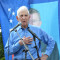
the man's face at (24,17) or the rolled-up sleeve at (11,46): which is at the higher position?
the man's face at (24,17)

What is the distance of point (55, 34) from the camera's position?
301 cm

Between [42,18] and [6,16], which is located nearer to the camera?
[42,18]

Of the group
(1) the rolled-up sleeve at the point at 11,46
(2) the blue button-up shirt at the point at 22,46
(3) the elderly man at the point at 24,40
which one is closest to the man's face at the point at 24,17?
(3) the elderly man at the point at 24,40

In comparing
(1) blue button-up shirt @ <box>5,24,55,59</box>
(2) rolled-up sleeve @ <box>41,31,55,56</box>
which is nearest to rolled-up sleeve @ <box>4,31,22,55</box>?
(1) blue button-up shirt @ <box>5,24,55,59</box>

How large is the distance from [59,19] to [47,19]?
215 mm

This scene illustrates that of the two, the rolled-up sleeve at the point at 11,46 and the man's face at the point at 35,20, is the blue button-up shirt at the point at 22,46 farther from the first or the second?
the man's face at the point at 35,20


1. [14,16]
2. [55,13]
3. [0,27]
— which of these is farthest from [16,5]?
[55,13]

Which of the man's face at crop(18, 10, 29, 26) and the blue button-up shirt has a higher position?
the man's face at crop(18, 10, 29, 26)

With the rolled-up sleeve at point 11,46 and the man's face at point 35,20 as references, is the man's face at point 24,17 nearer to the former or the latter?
the man's face at point 35,20

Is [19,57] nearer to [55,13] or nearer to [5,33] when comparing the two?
[5,33]

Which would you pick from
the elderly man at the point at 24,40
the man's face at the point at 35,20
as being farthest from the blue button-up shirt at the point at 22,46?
the man's face at the point at 35,20

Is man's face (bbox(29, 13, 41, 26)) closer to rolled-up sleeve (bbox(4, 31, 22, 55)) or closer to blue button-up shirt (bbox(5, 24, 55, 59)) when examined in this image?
blue button-up shirt (bbox(5, 24, 55, 59))

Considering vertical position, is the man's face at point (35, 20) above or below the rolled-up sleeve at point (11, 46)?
above

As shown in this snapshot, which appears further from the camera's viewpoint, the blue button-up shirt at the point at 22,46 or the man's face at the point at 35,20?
the man's face at the point at 35,20
